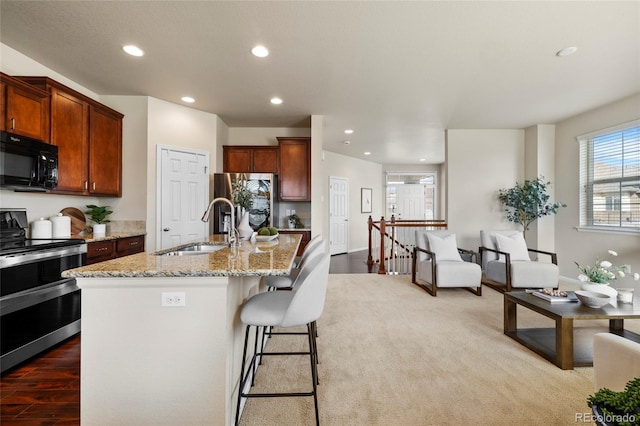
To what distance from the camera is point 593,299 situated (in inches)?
91.7

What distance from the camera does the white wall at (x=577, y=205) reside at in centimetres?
392

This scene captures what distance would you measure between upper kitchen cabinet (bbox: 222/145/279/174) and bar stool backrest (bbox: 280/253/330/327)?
366 centimetres

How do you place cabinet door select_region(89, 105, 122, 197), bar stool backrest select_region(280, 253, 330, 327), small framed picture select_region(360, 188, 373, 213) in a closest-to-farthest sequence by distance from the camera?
1. bar stool backrest select_region(280, 253, 330, 327)
2. cabinet door select_region(89, 105, 122, 197)
3. small framed picture select_region(360, 188, 373, 213)

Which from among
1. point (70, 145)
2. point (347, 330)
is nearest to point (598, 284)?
point (347, 330)

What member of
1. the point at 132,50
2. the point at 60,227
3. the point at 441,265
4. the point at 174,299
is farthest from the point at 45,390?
the point at 441,265

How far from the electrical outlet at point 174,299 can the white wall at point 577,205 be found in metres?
5.43

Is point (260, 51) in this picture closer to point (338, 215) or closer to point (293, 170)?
point (293, 170)

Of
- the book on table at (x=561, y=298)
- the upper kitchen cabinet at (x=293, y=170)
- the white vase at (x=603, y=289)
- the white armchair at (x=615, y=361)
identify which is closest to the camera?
the white armchair at (x=615, y=361)

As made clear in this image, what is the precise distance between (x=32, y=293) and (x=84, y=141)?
1805mm

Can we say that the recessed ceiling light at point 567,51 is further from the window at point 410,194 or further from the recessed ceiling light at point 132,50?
the window at point 410,194

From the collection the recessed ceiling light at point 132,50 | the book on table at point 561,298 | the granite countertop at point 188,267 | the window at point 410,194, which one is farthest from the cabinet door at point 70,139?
the window at point 410,194

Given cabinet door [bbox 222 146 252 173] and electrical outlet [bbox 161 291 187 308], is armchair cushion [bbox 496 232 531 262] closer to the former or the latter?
cabinet door [bbox 222 146 252 173]

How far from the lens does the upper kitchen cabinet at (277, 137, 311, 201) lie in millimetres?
4879

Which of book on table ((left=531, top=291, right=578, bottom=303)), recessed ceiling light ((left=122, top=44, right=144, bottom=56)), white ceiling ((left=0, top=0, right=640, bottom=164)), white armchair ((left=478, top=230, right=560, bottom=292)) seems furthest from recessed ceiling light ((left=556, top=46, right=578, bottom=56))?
recessed ceiling light ((left=122, top=44, right=144, bottom=56))
